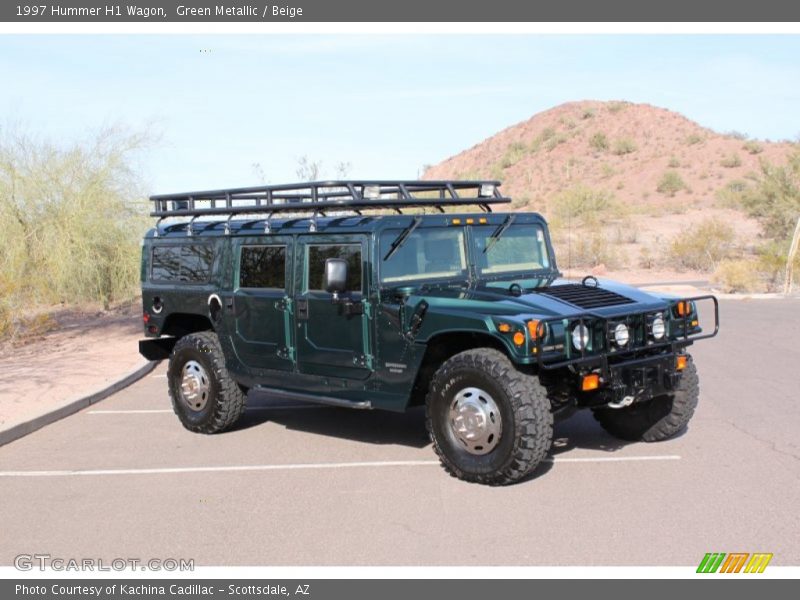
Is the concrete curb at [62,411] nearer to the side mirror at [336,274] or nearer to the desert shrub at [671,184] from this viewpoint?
the side mirror at [336,274]

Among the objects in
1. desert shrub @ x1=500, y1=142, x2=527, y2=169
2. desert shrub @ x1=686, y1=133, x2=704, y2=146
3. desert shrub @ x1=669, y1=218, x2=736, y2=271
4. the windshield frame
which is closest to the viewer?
the windshield frame

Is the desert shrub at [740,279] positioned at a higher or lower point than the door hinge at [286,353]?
lower

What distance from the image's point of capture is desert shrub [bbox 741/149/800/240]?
119ft

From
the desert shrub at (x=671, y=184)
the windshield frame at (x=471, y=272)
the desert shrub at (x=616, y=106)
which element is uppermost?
the desert shrub at (x=616, y=106)

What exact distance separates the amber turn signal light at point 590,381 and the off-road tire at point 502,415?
1.01 ft

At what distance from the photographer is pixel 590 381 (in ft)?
23.3

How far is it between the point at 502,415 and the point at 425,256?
5.91 feet

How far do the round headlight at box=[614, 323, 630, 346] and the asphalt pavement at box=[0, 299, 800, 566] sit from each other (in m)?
1.01

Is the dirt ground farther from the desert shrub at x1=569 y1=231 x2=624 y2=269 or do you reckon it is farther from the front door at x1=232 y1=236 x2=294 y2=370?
the desert shrub at x1=569 y1=231 x2=624 y2=269

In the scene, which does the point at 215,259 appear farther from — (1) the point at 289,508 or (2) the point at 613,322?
(2) the point at 613,322

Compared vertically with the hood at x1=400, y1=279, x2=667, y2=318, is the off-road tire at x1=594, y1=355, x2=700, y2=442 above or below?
below

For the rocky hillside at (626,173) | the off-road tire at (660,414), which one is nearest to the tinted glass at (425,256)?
the off-road tire at (660,414)

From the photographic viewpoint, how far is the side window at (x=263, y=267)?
345 inches

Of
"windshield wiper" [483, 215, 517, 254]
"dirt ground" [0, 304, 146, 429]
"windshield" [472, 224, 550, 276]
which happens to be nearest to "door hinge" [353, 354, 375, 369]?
"windshield" [472, 224, 550, 276]
